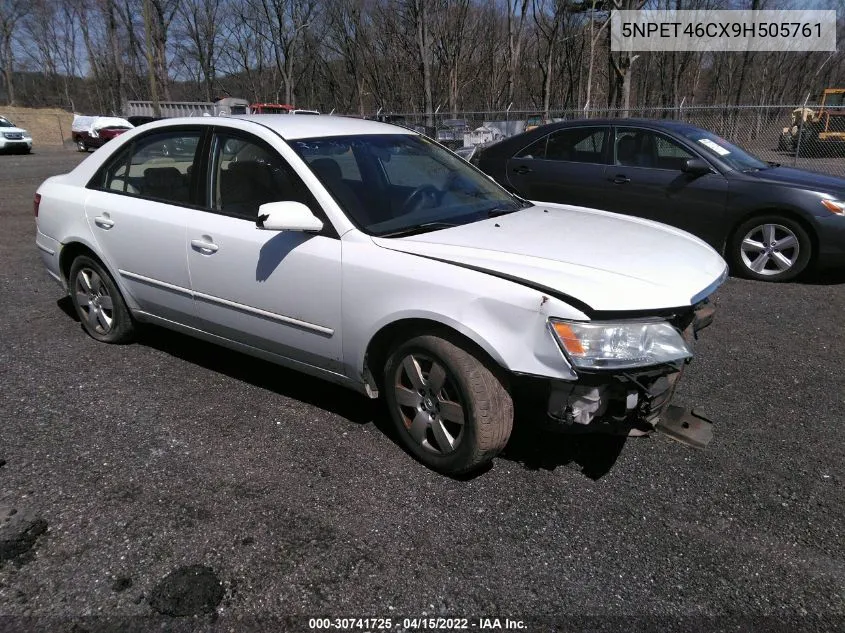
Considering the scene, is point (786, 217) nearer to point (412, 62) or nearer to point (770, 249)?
point (770, 249)

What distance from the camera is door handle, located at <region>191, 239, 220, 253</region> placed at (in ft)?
11.5

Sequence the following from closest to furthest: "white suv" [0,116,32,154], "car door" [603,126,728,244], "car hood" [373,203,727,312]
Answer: "car hood" [373,203,727,312], "car door" [603,126,728,244], "white suv" [0,116,32,154]

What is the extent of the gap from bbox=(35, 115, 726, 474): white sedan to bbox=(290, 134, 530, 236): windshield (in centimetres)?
1

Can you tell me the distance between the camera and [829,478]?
2941 millimetres

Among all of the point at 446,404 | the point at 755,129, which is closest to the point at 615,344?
the point at 446,404

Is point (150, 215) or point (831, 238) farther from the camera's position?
point (831, 238)

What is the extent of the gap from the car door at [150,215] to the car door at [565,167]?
175 inches

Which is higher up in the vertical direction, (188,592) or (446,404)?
(446,404)

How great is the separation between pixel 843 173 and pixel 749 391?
13.4 meters

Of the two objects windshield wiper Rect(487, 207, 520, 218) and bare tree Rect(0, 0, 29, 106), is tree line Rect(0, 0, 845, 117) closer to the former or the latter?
bare tree Rect(0, 0, 29, 106)

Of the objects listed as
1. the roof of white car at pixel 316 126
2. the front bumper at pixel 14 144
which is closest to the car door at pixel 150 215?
the roof of white car at pixel 316 126

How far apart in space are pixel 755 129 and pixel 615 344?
→ 16.0 metres

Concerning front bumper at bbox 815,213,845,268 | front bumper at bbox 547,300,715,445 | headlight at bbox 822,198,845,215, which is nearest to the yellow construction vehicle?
headlight at bbox 822,198,845,215

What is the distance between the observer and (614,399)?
2.59m
